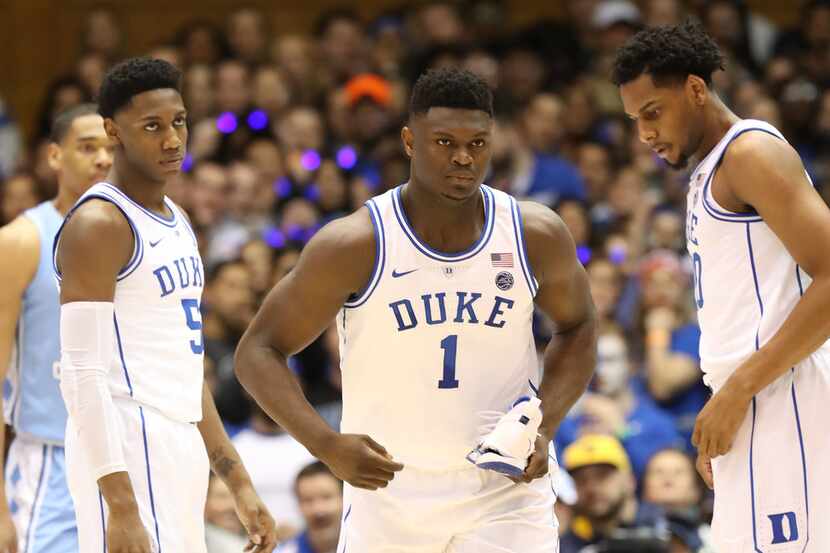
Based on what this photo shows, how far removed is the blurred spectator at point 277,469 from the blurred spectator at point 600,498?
5.19 ft

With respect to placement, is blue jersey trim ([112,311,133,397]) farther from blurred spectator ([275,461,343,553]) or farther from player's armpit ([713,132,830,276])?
blurred spectator ([275,461,343,553])

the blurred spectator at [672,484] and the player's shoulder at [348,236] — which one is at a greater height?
the player's shoulder at [348,236]

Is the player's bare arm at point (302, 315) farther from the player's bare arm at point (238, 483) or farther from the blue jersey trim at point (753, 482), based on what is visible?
the blue jersey trim at point (753, 482)

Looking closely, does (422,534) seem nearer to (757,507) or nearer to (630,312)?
(757,507)

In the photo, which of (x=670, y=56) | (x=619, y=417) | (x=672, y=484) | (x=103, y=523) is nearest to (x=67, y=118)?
→ (x=103, y=523)

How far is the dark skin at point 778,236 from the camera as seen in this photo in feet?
14.6

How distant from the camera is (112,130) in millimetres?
5090

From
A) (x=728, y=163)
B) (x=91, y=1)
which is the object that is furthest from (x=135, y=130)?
(x=91, y=1)

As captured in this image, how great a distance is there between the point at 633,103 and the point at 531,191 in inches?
236

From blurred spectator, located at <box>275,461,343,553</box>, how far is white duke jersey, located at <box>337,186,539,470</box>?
2.74 m

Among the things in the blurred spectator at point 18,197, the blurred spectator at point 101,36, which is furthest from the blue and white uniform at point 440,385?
the blurred spectator at point 101,36

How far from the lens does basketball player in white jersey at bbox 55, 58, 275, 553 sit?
185 inches

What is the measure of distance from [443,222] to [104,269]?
3.76ft

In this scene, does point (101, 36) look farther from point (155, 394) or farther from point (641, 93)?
point (641, 93)
